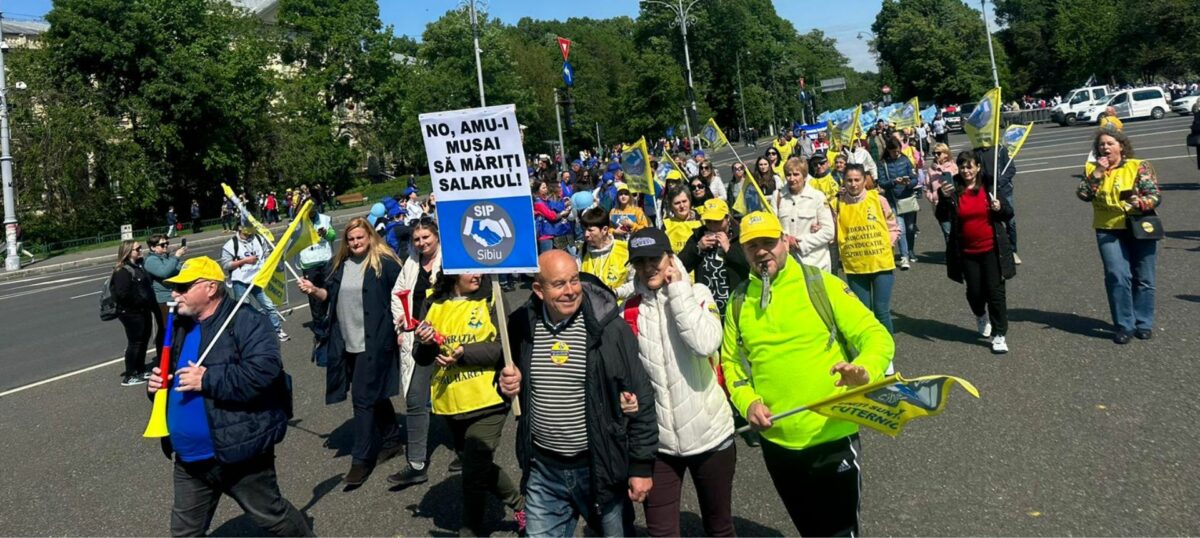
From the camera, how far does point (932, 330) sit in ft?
28.9

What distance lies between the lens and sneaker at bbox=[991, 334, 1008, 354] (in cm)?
760

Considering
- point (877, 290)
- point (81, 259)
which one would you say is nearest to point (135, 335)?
point (877, 290)

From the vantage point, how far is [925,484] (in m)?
5.06

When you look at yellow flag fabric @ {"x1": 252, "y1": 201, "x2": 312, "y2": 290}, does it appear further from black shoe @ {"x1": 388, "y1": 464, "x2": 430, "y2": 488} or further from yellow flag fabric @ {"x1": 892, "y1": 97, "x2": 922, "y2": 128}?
yellow flag fabric @ {"x1": 892, "y1": 97, "x2": 922, "y2": 128}

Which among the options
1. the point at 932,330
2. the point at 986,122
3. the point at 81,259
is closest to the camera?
the point at 932,330

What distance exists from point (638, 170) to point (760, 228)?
8010mm

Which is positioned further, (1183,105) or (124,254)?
(1183,105)

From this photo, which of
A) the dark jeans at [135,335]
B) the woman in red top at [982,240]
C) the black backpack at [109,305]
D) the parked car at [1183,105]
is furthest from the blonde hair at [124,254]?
the parked car at [1183,105]

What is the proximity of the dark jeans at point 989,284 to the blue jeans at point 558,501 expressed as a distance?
5.04 metres

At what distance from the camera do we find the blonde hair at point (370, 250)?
6.13m

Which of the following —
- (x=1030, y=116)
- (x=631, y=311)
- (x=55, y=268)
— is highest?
(x=1030, y=116)

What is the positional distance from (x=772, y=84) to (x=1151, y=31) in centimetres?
3565

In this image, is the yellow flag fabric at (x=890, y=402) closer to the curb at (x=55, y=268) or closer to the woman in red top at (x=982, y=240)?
the woman in red top at (x=982, y=240)

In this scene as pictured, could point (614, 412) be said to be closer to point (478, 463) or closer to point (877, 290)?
point (478, 463)
